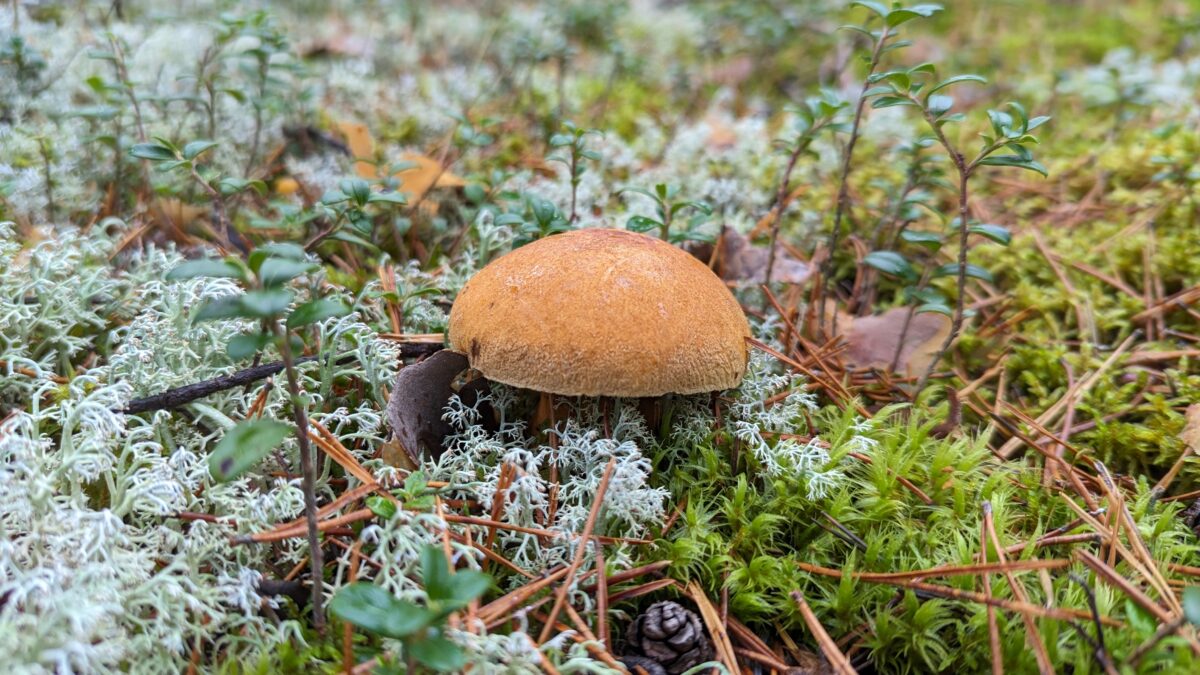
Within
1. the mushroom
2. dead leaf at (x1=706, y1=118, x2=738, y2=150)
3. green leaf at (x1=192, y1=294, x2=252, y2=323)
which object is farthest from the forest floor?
the mushroom

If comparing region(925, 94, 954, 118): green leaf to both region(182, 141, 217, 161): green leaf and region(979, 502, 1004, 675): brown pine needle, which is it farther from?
region(182, 141, 217, 161): green leaf

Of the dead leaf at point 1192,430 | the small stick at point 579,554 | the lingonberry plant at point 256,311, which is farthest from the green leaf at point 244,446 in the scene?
the dead leaf at point 1192,430

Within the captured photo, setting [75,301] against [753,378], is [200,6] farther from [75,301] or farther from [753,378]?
[753,378]

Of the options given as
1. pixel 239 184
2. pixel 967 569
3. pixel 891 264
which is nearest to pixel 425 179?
pixel 239 184

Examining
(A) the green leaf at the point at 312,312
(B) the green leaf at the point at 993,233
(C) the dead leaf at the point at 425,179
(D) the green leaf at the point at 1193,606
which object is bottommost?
(D) the green leaf at the point at 1193,606

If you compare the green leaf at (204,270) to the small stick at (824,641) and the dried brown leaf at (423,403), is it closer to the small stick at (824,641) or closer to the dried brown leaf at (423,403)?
the dried brown leaf at (423,403)
